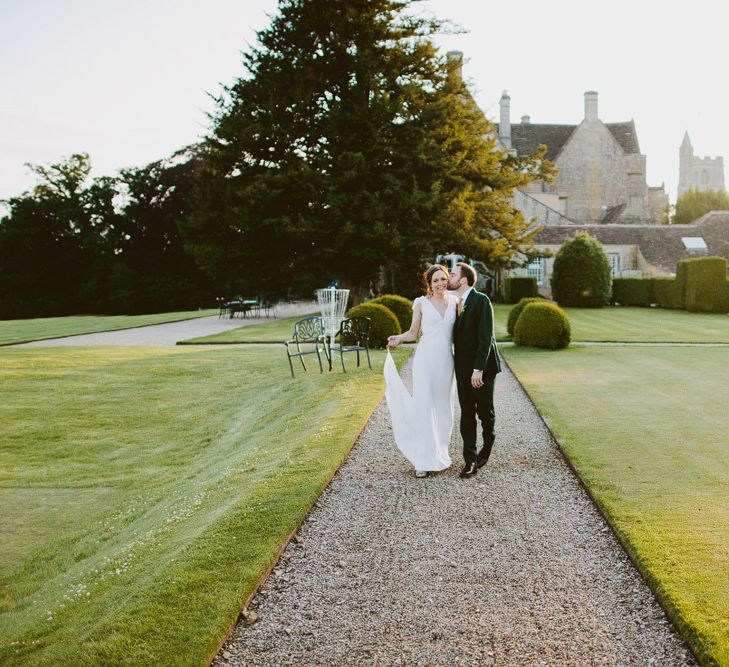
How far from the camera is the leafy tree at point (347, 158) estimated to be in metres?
24.6

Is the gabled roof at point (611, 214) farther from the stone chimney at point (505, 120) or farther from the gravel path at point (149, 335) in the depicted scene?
the gravel path at point (149, 335)

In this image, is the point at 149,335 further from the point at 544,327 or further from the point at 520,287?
the point at 520,287

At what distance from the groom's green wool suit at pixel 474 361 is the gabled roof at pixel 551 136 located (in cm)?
5296

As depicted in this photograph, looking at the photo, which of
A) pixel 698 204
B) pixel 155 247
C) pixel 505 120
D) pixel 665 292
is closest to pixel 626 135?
pixel 698 204

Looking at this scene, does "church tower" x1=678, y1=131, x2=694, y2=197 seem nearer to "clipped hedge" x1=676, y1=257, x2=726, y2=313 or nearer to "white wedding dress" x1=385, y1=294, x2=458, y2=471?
"clipped hedge" x1=676, y1=257, x2=726, y2=313

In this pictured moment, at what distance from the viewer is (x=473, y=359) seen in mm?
6172

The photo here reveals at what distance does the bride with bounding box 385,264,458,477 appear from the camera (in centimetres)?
623

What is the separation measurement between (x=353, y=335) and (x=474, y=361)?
29.6ft

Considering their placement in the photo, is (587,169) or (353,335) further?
(587,169)

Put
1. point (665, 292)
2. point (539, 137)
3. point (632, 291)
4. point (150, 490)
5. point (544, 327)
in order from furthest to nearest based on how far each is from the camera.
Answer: point (539, 137) → point (632, 291) → point (665, 292) → point (544, 327) → point (150, 490)

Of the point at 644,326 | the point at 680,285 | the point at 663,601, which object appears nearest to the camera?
the point at 663,601

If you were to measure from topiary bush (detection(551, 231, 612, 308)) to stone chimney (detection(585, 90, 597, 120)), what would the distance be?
86.0 feet

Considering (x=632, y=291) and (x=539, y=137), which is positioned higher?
(x=539, y=137)

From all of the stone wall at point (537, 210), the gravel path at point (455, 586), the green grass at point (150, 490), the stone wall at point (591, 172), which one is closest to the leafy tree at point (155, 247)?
the stone wall at point (537, 210)
